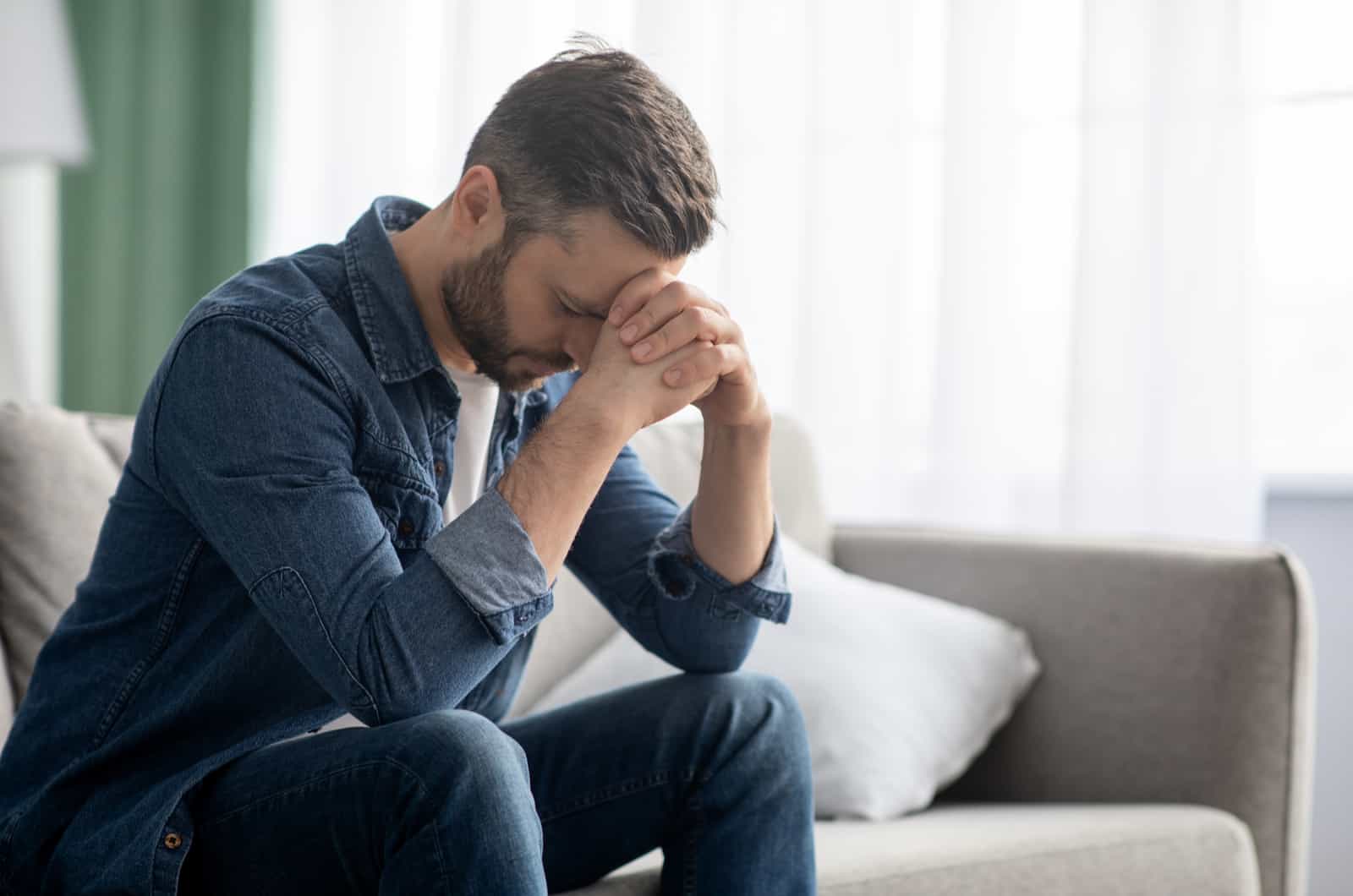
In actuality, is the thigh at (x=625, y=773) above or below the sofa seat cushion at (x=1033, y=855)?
above

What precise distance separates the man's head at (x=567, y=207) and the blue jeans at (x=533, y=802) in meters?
0.31

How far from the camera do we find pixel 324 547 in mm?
893

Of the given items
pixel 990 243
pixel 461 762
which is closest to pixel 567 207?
pixel 461 762

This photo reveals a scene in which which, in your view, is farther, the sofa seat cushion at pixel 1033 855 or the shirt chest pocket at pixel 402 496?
the sofa seat cushion at pixel 1033 855

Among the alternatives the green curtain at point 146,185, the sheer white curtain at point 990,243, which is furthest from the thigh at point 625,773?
the green curtain at point 146,185

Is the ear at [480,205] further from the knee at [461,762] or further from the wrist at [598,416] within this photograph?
the knee at [461,762]

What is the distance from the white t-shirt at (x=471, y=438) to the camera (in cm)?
117

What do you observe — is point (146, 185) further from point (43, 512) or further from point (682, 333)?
point (682, 333)

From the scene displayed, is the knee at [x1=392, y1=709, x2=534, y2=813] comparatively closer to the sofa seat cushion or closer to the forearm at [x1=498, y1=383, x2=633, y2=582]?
the forearm at [x1=498, y1=383, x2=633, y2=582]

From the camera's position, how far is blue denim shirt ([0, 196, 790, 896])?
89cm

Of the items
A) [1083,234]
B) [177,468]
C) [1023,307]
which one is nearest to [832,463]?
[1023,307]

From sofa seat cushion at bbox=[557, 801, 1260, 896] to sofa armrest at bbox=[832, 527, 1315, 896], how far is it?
→ 0.15 feet

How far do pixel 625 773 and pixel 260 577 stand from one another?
1.20 ft

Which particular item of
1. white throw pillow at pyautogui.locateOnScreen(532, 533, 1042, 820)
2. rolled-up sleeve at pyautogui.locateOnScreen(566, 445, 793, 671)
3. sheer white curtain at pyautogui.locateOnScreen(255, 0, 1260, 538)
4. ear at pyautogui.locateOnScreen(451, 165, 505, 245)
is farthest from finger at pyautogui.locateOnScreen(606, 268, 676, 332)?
sheer white curtain at pyautogui.locateOnScreen(255, 0, 1260, 538)
